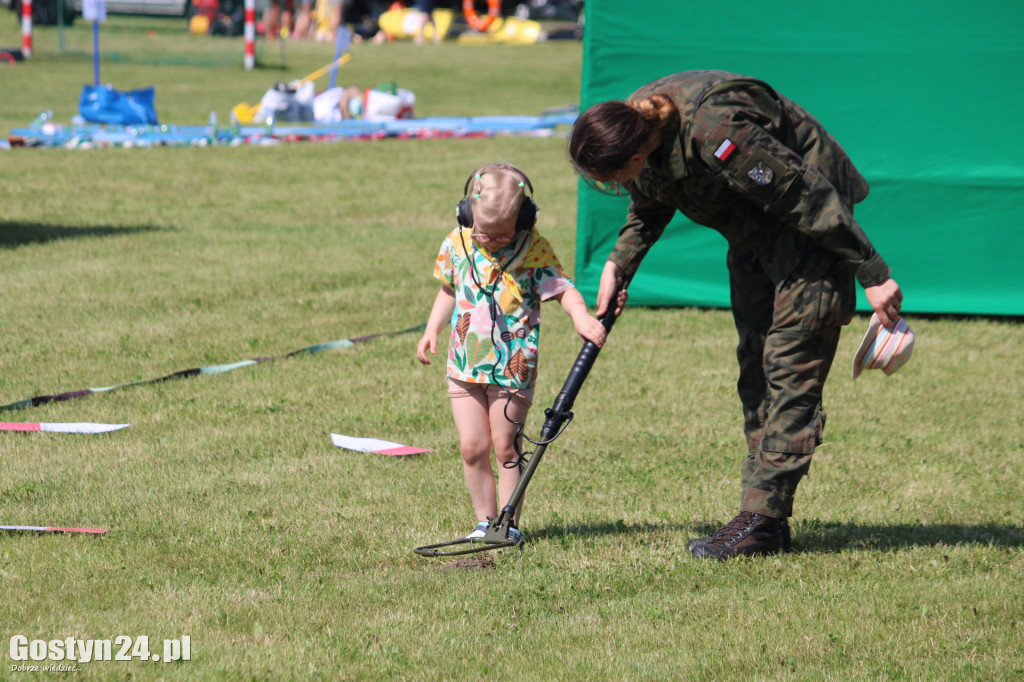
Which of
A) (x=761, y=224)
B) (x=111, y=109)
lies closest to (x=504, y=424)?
(x=761, y=224)

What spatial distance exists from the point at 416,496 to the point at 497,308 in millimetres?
1335

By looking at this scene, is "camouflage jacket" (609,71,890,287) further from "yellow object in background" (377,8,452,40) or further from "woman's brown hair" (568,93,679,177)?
"yellow object in background" (377,8,452,40)

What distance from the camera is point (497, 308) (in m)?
4.52

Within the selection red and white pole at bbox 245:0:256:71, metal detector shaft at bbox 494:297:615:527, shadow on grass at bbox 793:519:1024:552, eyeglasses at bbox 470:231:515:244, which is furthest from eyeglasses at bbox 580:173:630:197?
red and white pole at bbox 245:0:256:71

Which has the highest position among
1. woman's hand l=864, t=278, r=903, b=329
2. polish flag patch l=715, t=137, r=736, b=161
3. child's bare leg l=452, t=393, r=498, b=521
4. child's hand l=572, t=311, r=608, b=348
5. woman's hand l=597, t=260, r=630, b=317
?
polish flag patch l=715, t=137, r=736, b=161

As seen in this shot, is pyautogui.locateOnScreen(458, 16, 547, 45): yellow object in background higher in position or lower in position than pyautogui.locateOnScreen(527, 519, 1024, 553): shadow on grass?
lower

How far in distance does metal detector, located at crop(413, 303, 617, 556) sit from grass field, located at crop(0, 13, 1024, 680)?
0.09 metres

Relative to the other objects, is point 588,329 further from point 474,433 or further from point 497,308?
point 474,433

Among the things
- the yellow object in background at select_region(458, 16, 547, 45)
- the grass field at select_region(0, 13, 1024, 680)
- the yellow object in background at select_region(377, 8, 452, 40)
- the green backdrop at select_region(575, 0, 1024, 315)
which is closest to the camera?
the grass field at select_region(0, 13, 1024, 680)

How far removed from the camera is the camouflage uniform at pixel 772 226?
4.10 meters

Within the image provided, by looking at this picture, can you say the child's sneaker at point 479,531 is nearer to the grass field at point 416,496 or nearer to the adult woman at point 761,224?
the grass field at point 416,496

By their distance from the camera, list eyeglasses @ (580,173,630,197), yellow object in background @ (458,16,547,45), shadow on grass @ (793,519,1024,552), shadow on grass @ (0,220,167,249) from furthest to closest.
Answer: yellow object in background @ (458,16,547,45) → shadow on grass @ (0,220,167,249) → shadow on grass @ (793,519,1024,552) → eyeglasses @ (580,173,630,197)

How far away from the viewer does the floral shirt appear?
452 cm

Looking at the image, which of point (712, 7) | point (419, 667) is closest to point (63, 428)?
point (419, 667)
